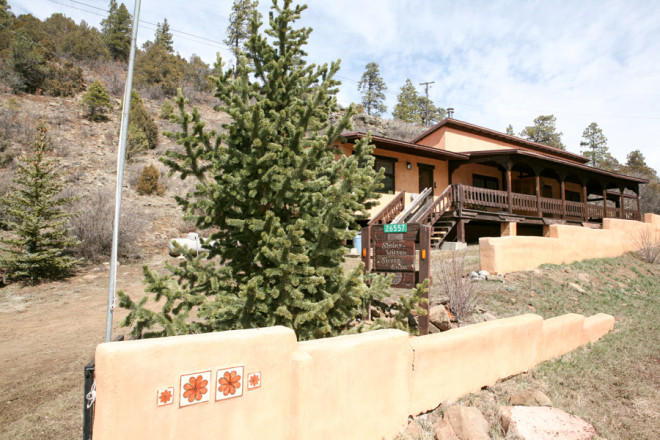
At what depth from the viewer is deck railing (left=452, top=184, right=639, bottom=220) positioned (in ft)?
54.8

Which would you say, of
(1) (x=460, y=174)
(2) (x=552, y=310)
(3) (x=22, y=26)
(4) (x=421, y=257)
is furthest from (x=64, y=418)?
(3) (x=22, y=26)

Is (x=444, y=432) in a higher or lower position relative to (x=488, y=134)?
lower

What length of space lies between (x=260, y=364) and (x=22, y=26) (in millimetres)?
43232

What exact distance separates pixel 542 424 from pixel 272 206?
345cm

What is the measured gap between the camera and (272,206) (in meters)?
4.16

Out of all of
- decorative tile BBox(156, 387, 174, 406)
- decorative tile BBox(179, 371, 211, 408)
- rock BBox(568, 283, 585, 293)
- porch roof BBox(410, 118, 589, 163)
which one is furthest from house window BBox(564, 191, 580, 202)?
decorative tile BBox(156, 387, 174, 406)

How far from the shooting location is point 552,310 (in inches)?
329

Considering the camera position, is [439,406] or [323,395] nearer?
[323,395]

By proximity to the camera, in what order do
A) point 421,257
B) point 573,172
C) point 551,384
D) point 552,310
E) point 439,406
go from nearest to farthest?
point 439,406, point 551,384, point 421,257, point 552,310, point 573,172

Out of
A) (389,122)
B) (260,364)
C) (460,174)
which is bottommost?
(260,364)

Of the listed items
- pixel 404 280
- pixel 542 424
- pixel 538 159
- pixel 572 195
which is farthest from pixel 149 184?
pixel 572 195

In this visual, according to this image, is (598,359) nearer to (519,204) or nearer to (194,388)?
(194,388)

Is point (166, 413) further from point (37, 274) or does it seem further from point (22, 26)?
point (22, 26)

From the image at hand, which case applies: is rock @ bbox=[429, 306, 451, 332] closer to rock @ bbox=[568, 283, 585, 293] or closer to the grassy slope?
the grassy slope
